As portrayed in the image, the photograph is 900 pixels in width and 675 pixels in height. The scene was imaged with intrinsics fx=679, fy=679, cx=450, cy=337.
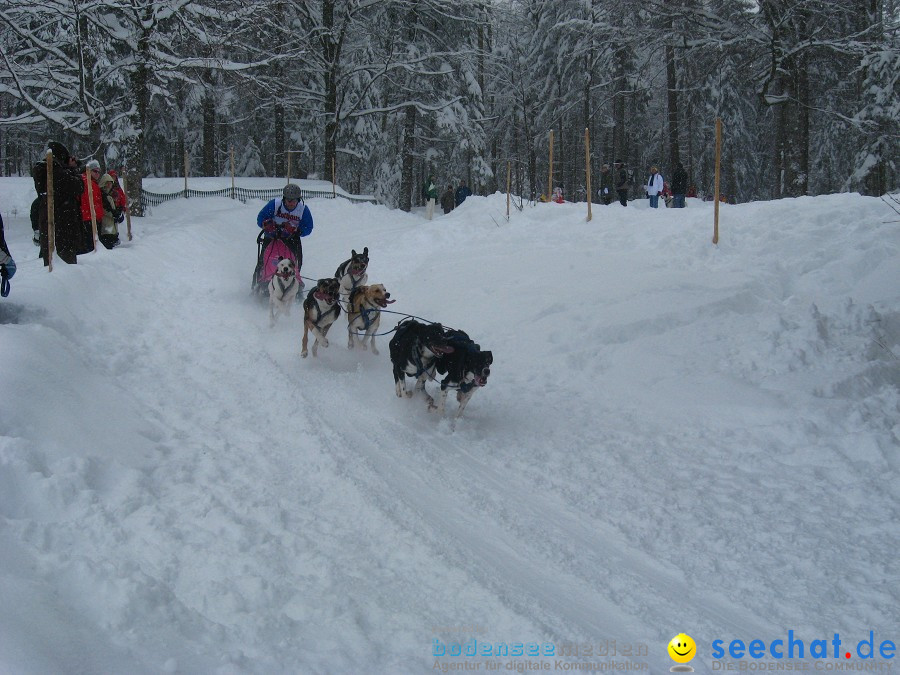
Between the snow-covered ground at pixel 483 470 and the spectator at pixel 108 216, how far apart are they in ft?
5.88

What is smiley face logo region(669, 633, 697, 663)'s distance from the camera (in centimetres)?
330

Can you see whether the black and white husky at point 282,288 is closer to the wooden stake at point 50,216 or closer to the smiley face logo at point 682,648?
the wooden stake at point 50,216

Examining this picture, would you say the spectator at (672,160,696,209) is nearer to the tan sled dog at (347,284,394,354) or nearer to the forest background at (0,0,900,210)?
the forest background at (0,0,900,210)

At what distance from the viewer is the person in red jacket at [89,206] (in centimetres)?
1077

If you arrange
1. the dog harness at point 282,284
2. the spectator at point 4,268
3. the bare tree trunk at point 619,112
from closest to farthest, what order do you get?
the spectator at point 4,268 → the dog harness at point 282,284 → the bare tree trunk at point 619,112

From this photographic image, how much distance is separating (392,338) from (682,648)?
468 centimetres

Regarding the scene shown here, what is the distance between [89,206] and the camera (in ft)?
36.5

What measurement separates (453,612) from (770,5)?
1575 centimetres

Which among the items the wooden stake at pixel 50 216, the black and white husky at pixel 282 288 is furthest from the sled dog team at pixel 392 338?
the wooden stake at pixel 50 216

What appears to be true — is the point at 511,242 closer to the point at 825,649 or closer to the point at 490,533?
the point at 490,533

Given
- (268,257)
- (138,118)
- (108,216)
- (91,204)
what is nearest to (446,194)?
(138,118)

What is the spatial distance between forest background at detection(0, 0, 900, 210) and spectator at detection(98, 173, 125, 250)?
2.50 metres

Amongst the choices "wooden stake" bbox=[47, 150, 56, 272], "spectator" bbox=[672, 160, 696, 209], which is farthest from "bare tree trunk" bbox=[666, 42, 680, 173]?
"wooden stake" bbox=[47, 150, 56, 272]

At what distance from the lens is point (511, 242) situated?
13391 mm
